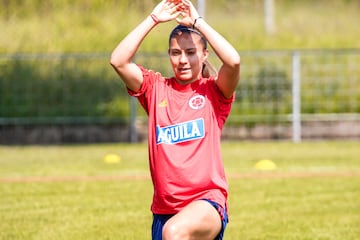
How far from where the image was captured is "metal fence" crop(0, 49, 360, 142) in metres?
22.2

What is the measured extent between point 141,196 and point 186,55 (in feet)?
19.4

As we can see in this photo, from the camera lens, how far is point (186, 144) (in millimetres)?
5883

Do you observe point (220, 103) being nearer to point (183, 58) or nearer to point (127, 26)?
point (183, 58)

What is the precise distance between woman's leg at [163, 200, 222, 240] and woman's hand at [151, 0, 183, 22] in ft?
3.98

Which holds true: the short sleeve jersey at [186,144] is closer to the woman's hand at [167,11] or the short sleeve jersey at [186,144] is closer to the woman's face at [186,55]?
the woman's face at [186,55]

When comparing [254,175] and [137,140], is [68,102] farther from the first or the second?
[254,175]

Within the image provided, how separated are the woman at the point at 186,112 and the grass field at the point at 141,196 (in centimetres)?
299

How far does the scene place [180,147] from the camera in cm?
589

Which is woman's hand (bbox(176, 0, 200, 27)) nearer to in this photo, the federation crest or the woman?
the woman

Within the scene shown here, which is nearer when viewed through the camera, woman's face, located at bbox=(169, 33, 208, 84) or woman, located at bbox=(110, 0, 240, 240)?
woman, located at bbox=(110, 0, 240, 240)

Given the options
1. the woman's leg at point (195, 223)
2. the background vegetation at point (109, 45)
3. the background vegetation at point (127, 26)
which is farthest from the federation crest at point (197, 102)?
the background vegetation at point (127, 26)

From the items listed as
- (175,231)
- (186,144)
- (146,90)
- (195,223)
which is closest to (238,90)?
(146,90)

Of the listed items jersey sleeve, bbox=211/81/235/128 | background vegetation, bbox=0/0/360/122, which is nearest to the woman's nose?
jersey sleeve, bbox=211/81/235/128

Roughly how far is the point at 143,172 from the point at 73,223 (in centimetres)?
490
